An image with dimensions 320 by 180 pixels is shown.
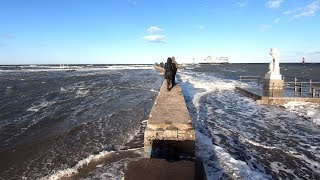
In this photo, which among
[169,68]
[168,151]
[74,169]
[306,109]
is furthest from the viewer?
[306,109]

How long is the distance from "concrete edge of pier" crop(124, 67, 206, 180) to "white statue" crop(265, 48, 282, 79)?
427 inches

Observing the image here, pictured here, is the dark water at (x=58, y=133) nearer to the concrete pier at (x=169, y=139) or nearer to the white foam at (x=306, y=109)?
the concrete pier at (x=169, y=139)

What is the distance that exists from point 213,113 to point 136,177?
30.7 ft

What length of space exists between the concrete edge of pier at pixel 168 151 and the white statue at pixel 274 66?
1086cm

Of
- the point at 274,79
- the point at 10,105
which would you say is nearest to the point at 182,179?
the point at 274,79

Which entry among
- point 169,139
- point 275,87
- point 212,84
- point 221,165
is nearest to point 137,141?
point 221,165

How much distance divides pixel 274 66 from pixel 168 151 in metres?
13.1

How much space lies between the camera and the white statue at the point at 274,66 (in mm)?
16266

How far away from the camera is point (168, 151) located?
5129 mm

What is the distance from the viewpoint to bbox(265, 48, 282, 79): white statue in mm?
16266

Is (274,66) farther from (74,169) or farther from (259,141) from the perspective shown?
(74,169)

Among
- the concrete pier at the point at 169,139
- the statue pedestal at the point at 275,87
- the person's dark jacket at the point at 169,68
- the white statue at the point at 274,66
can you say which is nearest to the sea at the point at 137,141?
the concrete pier at the point at 169,139

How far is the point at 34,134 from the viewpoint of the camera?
10.0m

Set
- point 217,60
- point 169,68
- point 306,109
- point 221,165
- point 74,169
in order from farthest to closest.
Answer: point 217,60, point 306,109, point 169,68, point 74,169, point 221,165
